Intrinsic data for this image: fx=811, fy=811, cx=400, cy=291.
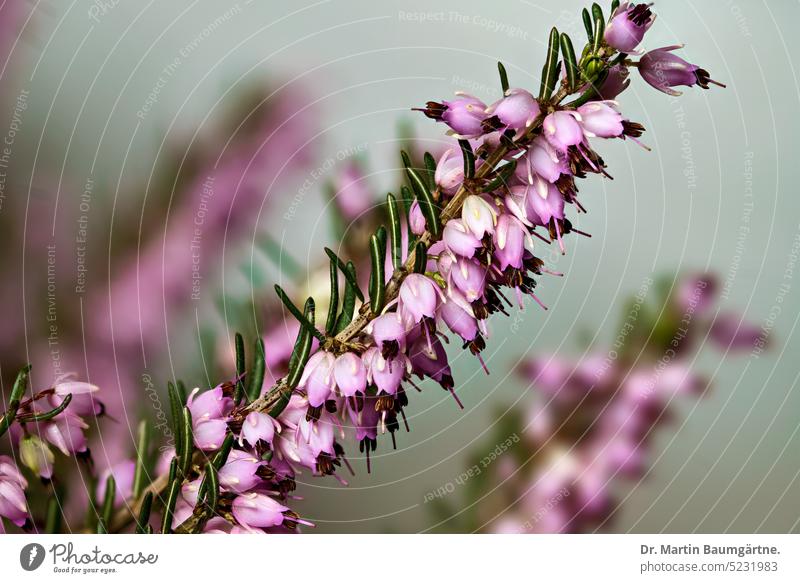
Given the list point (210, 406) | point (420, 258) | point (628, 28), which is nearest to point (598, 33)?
point (628, 28)

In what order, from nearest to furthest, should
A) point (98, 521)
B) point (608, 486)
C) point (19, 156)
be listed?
point (98, 521)
point (19, 156)
point (608, 486)

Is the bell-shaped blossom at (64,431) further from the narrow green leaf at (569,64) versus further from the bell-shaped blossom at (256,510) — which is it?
the narrow green leaf at (569,64)

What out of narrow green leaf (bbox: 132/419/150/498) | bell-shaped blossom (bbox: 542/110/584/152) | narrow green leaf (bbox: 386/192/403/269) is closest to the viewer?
bell-shaped blossom (bbox: 542/110/584/152)

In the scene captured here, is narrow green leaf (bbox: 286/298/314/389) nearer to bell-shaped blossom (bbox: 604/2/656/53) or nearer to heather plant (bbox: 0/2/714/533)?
heather plant (bbox: 0/2/714/533)

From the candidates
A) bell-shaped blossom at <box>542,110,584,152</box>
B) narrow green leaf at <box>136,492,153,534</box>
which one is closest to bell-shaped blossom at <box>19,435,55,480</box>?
narrow green leaf at <box>136,492,153,534</box>

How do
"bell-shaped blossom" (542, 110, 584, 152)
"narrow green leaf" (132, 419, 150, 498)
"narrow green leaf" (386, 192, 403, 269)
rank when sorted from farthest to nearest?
1. "narrow green leaf" (132, 419, 150, 498)
2. "narrow green leaf" (386, 192, 403, 269)
3. "bell-shaped blossom" (542, 110, 584, 152)
